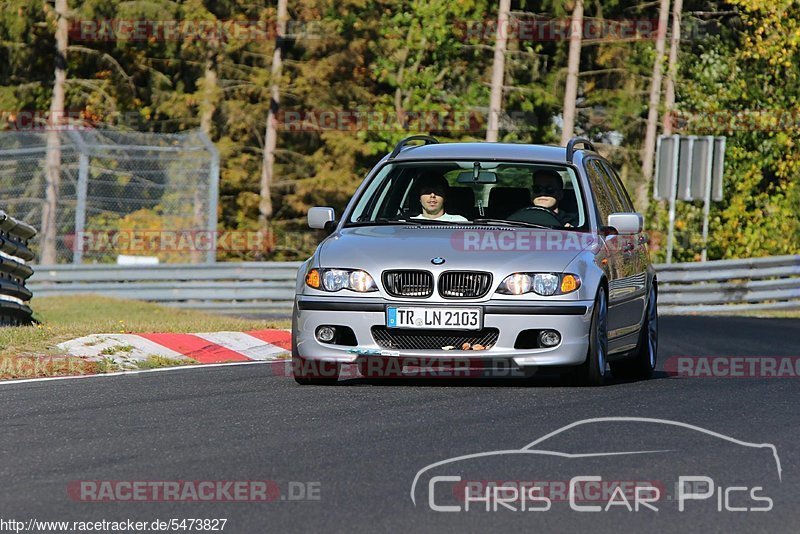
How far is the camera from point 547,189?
11.3 m

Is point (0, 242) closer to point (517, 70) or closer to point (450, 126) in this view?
point (450, 126)

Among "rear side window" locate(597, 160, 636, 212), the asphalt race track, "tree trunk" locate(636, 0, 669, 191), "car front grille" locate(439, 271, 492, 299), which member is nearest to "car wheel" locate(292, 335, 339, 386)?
the asphalt race track

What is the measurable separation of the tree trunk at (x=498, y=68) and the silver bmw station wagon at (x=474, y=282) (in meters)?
30.2

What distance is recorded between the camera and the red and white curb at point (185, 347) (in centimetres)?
1229

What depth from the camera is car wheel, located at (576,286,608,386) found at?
10.2 metres

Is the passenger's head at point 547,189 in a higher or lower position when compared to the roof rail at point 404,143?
lower

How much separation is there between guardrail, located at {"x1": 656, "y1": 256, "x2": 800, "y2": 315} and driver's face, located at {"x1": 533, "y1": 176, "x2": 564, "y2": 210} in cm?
1702

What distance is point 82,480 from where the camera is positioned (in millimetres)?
6465

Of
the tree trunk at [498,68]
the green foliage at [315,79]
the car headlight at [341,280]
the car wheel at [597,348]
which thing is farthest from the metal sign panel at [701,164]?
the car headlight at [341,280]

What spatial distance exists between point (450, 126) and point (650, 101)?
896 cm

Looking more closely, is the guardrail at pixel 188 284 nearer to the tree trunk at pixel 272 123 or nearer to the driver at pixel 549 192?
the tree trunk at pixel 272 123

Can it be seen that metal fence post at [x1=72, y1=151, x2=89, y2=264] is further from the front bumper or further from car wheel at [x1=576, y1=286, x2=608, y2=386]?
car wheel at [x1=576, y1=286, x2=608, y2=386]

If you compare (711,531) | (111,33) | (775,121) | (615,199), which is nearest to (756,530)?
(711,531)

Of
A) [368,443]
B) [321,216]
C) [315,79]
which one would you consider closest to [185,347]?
[321,216]
